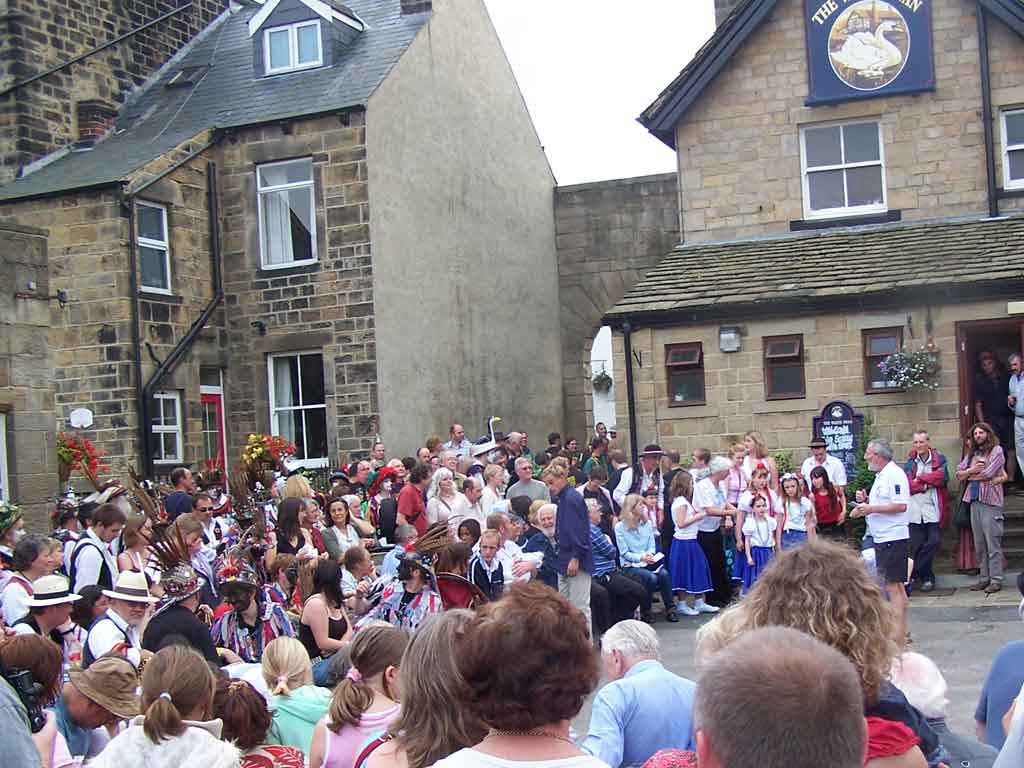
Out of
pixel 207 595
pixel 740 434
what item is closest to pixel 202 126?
pixel 740 434

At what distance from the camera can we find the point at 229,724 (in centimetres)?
526

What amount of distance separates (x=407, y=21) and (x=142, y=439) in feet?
29.2

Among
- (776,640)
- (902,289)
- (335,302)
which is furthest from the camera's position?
(335,302)

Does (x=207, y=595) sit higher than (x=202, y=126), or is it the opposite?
(x=202, y=126)

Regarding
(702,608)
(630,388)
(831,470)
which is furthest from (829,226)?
(702,608)

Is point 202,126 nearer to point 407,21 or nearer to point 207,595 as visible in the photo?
point 407,21

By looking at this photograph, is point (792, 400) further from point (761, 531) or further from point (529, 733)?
point (529, 733)

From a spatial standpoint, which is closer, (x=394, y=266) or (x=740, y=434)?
(x=740, y=434)

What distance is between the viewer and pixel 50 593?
748 centimetres

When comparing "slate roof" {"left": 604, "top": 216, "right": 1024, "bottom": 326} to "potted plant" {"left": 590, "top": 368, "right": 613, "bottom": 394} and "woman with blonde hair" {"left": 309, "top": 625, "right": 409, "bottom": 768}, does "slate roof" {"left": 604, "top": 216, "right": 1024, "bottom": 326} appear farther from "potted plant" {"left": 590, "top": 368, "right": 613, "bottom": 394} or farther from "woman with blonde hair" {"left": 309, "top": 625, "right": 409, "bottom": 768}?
"woman with blonde hair" {"left": 309, "top": 625, "right": 409, "bottom": 768}

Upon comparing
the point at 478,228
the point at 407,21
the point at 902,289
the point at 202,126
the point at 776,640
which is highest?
the point at 407,21

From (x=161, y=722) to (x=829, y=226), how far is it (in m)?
17.4

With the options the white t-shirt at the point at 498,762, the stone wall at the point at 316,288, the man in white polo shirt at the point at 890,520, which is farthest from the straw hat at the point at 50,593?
the stone wall at the point at 316,288

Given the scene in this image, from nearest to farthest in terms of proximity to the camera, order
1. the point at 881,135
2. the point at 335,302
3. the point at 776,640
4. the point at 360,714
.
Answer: the point at 776,640, the point at 360,714, the point at 881,135, the point at 335,302
